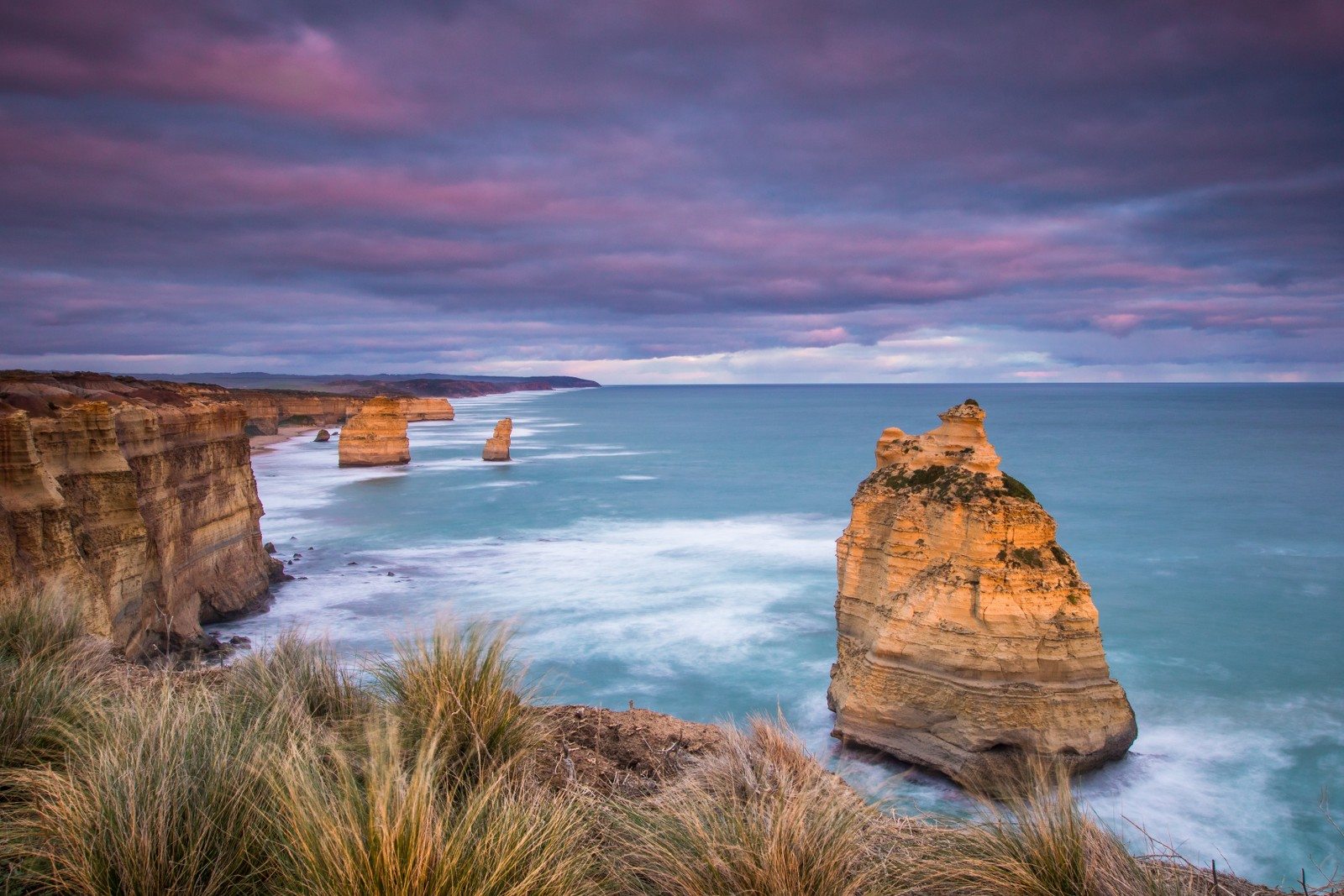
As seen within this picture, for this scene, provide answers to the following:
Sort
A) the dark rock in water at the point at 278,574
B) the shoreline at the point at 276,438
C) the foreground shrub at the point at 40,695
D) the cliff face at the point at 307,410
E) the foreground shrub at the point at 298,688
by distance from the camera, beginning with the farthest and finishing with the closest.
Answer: the cliff face at the point at 307,410 → the shoreline at the point at 276,438 → the dark rock in water at the point at 278,574 → the foreground shrub at the point at 298,688 → the foreground shrub at the point at 40,695

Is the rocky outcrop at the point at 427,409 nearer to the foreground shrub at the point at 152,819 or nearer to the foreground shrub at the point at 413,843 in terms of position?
the foreground shrub at the point at 152,819

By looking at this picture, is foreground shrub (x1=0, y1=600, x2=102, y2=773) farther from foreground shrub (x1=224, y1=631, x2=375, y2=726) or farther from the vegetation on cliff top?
foreground shrub (x1=224, y1=631, x2=375, y2=726)

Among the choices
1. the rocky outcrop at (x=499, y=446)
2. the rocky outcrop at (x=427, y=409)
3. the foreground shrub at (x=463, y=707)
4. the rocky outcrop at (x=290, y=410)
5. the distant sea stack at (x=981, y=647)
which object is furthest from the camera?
the rocky outcrop at (x=427, y=409)

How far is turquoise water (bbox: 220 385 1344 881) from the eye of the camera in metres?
13.7

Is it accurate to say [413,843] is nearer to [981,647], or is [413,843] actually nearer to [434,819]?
[434,819]

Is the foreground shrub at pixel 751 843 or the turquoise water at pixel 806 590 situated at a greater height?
the foreground shrub at pixel 751 843

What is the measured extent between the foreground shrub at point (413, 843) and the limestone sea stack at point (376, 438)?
56.8 m

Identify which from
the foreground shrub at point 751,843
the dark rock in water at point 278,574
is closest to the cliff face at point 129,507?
the dark rock in water at point 278,574

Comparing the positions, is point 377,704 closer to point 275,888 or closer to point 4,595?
point 275,888

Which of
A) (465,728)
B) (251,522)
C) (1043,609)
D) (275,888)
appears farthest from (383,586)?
(275,888)

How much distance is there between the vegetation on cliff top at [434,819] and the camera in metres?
3.56

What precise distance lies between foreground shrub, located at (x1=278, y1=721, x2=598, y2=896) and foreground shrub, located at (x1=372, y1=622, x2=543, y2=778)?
0.87 meters

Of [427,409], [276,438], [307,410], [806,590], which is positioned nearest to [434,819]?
[806,590]

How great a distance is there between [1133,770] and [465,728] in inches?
484
